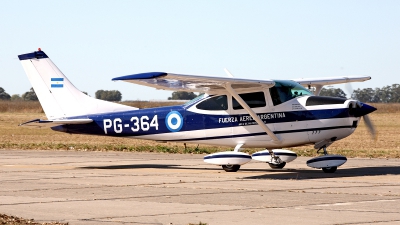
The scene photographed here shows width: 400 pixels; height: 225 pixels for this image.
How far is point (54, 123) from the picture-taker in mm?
19016

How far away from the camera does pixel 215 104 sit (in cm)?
1819

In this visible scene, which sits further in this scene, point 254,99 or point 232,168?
point 232,168

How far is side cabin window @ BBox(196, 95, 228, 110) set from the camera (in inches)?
710

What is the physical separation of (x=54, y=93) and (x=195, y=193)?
8424 mm

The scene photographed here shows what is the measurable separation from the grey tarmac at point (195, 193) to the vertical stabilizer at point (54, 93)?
5.32 feet

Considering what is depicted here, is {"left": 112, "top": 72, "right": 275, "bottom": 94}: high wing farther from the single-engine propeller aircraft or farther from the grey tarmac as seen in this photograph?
the grey tarmac

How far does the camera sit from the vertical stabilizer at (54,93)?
1967cm

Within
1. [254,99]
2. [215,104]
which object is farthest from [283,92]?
[215,104]

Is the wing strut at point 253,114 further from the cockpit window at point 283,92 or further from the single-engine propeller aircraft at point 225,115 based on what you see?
the cockpit window at point 283,92

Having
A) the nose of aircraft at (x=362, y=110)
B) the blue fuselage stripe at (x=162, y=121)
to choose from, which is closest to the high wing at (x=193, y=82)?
the blue fuselage stripe at (x=162, y=121)

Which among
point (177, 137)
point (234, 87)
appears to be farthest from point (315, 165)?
point (177, 137)

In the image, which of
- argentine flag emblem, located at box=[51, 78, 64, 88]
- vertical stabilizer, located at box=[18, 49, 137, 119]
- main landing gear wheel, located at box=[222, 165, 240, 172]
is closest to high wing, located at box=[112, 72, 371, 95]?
main landing gear wheel, located at box=[222, 165, 240, 172]

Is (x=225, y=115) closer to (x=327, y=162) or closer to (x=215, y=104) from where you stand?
(x=215, y=104)

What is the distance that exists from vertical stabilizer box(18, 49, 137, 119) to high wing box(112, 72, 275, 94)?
3028 mm
